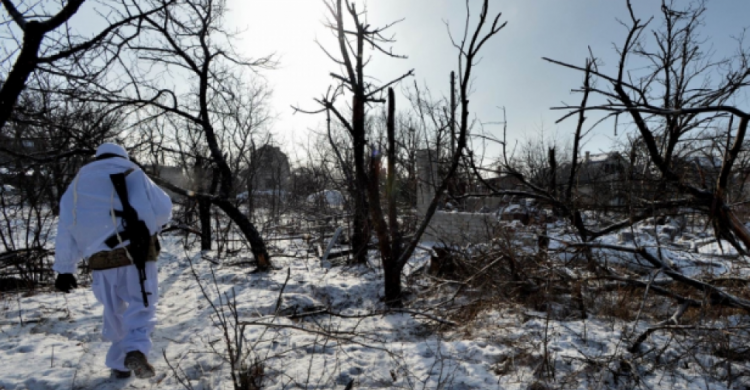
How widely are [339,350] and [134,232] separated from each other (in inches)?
70.5

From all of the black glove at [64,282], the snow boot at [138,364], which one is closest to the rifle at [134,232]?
the snow boot at [138,364]

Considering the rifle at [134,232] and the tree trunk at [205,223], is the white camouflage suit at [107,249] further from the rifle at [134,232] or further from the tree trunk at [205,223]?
the tree trunk at [205,223]

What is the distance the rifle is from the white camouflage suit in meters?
0.04

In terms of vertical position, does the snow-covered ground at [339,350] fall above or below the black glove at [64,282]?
below

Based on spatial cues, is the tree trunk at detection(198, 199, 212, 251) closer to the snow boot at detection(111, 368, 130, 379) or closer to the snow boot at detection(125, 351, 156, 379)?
the snow boot at detection(111, 368, 130, 379)

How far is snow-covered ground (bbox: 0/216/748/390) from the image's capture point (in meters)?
2.57

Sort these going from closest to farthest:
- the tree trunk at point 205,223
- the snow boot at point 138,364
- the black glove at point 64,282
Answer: the snow boot at point 138,364, the black glove at point 64,282, the tree trunk at point 205,223

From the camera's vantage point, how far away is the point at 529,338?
3262 millimetres

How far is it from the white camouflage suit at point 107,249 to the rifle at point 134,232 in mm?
44

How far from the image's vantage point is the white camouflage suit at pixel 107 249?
2.65 meters

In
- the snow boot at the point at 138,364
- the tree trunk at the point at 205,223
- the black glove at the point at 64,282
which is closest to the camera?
the snow boot at the point at 138,364

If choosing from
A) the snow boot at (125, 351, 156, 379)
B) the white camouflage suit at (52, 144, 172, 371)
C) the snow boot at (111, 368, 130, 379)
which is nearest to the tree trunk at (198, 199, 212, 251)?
the white camouflage suit at (52, 144, 172, 371)

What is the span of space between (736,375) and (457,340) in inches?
74.4

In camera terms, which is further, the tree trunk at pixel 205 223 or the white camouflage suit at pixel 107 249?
the tree trunk at pixel 205 223
